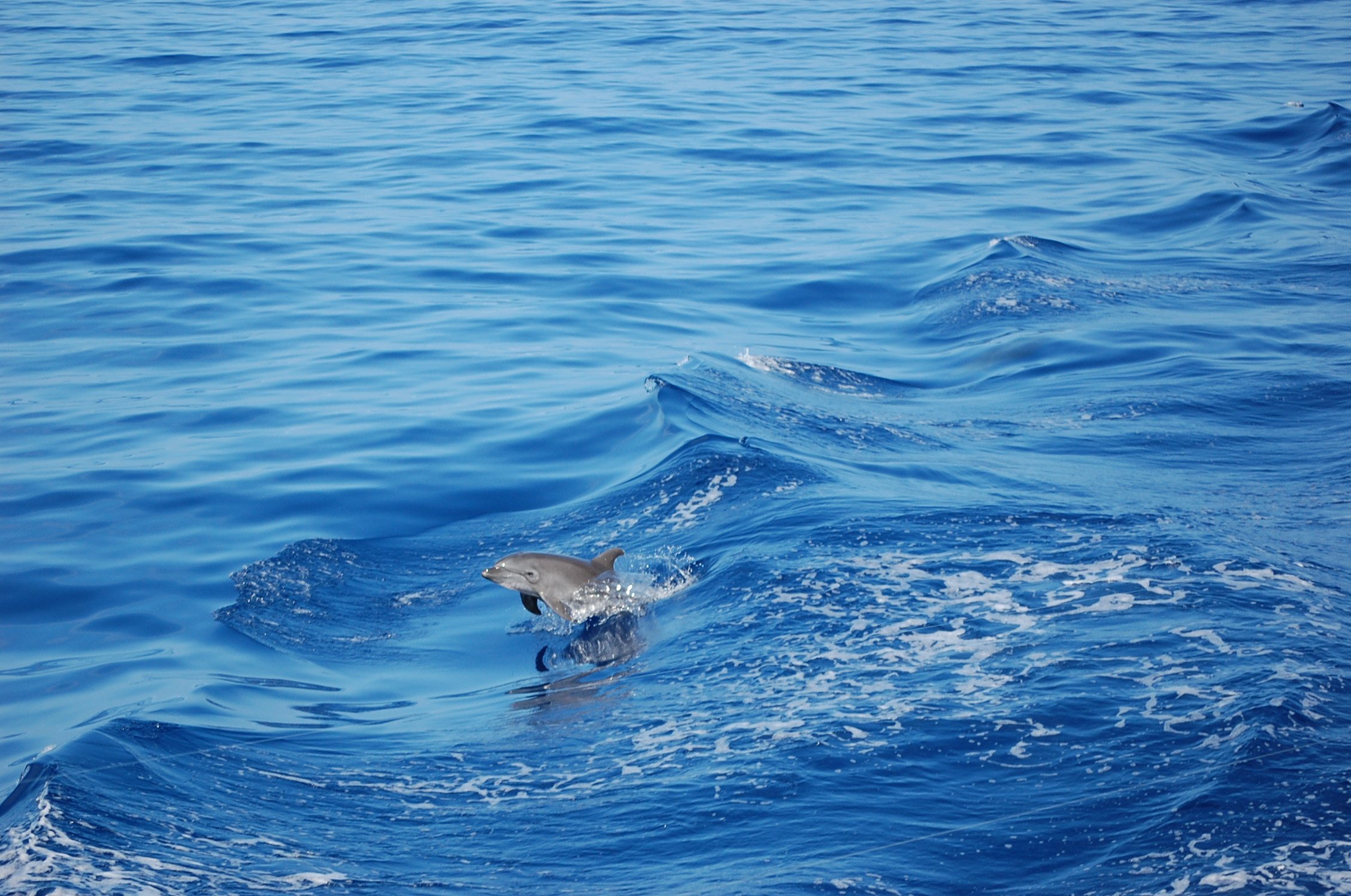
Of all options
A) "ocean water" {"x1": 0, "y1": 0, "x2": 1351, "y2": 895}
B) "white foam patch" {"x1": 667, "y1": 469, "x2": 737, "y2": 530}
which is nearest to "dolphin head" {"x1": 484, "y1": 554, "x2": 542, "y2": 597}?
"ocean water" {"x1": 0, "y1": 0, "x2": 1351, "y2": 895}

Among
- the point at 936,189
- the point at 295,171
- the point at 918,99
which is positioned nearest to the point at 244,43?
the point at 295,171

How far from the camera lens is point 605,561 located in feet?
26.2

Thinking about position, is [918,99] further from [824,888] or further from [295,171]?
[824,888]

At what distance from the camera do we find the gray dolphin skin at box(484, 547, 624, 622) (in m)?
7.94

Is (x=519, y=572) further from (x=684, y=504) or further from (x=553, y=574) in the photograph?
(x=684, y=504)

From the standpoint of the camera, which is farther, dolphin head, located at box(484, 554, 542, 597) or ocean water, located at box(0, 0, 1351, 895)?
dolphin head, located at box(484, 554, 542, 597)

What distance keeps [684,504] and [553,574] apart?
6.97 ft

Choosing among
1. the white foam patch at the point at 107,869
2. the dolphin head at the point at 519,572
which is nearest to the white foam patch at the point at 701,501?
the dolphin head at the point at 519,572

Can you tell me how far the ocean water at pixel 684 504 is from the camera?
5801mm

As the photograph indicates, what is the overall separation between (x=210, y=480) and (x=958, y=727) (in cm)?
704

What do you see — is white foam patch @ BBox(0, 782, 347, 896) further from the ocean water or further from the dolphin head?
the dolphin head

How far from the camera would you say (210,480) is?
1095 cm

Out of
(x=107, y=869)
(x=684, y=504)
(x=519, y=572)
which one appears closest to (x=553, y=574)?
(x=519, y=572)

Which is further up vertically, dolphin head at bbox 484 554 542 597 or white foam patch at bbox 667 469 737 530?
dolphin head at bbox 484 554 542 597
